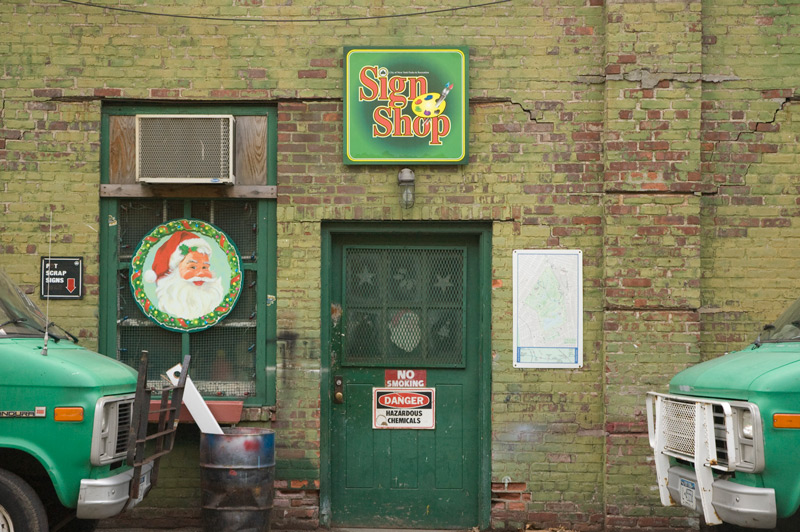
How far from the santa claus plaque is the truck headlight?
415 cm

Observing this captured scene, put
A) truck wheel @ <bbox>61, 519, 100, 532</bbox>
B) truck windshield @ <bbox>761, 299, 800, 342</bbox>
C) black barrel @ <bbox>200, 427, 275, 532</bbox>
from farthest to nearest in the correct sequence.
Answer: black barrel @ <bbox>200, 427, 275, 532</bbox> < truck wheel @ <bbox>61, 519, 100, 532</bbox> < truck windshield @ <bbox>761, 299, 800, 342</bbox>

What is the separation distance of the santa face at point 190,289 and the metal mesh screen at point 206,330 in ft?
0.58

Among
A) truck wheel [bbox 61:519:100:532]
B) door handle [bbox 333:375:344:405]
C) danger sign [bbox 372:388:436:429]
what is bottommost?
truck wheel [bbox 61:519:100:532]

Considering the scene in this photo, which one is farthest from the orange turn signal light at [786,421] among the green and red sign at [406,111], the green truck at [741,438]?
the green and red sign at [406,111]

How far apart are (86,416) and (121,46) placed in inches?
138

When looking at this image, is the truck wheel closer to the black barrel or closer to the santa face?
the black barrel

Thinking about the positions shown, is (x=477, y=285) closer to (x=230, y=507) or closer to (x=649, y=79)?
(x=649, y=79)

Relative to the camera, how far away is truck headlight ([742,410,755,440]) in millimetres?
4992

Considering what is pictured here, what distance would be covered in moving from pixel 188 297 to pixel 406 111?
242 centimetres

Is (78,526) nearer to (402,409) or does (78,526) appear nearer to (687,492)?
(402,409)

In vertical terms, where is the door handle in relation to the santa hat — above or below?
below

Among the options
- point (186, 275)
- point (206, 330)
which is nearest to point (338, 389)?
point (206, 330)

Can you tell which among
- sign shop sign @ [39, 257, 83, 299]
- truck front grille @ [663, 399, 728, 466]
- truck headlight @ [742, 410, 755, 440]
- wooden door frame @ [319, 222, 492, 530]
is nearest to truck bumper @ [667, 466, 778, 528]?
truck front grille @ [663, 399, 728, 466]

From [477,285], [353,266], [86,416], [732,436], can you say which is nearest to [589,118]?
[477,285]
